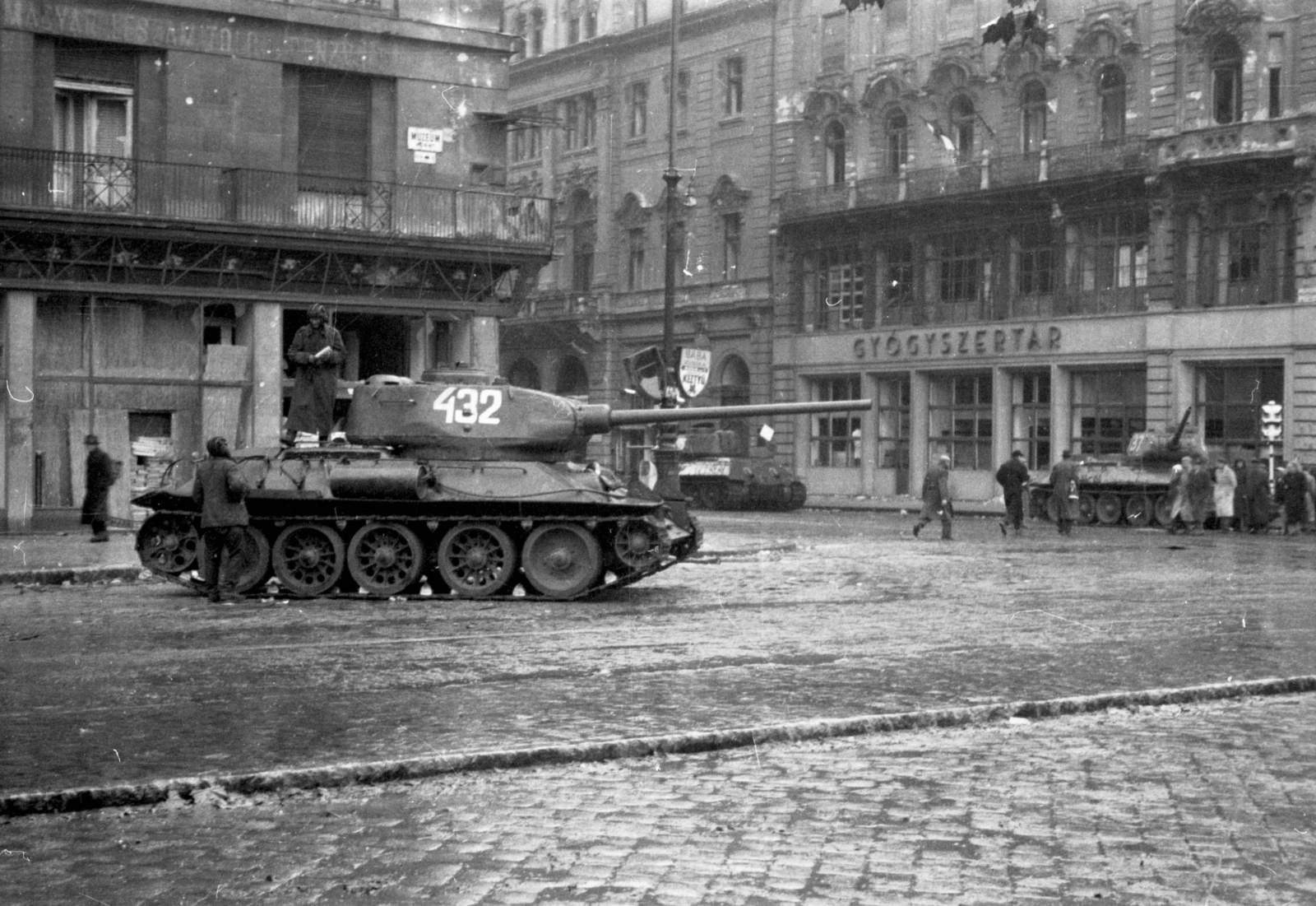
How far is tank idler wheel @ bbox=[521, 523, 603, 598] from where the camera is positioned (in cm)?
1709

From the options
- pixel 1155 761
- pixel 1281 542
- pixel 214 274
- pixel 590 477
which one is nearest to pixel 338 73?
pixel 214 274

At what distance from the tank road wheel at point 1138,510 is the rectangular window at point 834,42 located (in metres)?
18.5

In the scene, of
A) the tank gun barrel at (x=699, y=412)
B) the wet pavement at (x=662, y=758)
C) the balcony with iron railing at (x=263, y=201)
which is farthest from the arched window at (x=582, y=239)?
the wet pavement at (x=662, y=758)

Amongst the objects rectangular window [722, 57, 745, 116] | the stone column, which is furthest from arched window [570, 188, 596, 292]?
the stone column

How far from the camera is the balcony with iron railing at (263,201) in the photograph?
27.0 metres

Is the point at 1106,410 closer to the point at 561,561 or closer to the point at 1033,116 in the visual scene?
the point at 1033,116

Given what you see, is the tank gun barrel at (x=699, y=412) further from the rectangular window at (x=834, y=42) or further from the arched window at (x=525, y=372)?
the arched window at (x=525, y=372)

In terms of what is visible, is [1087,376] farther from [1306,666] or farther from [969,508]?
[1306,666]

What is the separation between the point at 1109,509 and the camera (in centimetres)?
3766

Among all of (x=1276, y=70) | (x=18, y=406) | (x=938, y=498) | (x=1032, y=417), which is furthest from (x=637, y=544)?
(x=1032, y=417)

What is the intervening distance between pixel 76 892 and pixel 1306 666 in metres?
8.37

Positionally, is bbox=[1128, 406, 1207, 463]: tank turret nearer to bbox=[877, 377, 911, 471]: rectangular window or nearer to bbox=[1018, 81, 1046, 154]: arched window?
bbox=[1018, 81, 1046, 154]: arched window

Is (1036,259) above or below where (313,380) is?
above

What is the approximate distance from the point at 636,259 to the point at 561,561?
41.2 m
